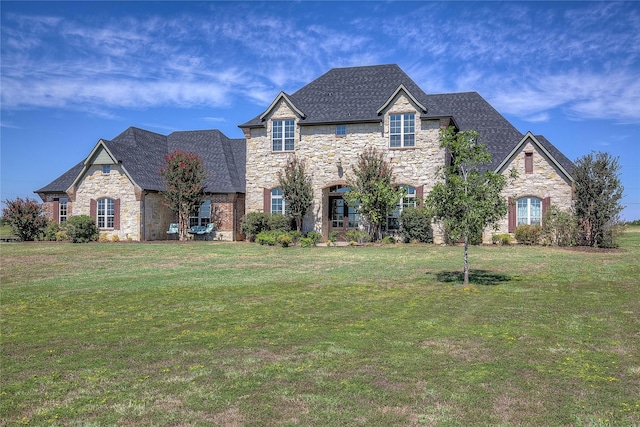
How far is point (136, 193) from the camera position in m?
32.1


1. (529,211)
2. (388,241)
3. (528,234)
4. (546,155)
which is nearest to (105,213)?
(388,241)

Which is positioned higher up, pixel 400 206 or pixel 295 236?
pixel 400 206

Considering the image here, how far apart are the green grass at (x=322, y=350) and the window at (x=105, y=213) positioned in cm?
1816

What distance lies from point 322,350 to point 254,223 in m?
23.3

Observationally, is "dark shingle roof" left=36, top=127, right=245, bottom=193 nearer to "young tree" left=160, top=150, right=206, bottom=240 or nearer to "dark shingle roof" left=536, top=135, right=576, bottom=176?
"young tree" left=160, top=150, right=206, bottom=240

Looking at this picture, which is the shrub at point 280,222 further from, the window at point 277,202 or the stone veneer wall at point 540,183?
the stone veneer wall at point 540,183

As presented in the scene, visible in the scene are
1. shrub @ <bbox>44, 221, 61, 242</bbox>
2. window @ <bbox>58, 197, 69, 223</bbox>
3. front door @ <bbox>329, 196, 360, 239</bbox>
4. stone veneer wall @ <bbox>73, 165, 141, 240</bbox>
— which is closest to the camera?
front door @ <bbox>329, 196, 360, 239</bbox>

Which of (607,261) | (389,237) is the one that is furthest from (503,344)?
(389,237)

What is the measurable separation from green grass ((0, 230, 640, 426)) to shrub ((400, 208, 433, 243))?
12376 mm

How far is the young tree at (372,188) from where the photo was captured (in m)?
27.8

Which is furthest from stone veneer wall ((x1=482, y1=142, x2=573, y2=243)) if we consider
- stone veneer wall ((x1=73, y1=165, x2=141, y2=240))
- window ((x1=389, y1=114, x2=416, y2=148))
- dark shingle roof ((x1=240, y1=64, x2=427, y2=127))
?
stone veneer wall ((x1=73, y1=165, x2=141, y2=240))

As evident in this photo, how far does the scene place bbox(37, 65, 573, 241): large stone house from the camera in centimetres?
2834

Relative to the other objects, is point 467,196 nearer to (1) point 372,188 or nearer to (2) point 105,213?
(1) point 372,188

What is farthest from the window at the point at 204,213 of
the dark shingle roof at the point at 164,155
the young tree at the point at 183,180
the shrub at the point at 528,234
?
the shrub at the point at 528,234
